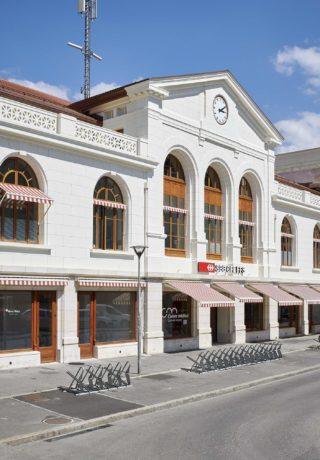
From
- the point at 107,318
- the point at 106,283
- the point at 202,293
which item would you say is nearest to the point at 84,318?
the point at 107,318

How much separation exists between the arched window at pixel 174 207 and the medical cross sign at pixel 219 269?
1.19m

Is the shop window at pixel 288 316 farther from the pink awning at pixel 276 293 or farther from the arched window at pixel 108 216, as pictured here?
the arched window at pixel 108 216

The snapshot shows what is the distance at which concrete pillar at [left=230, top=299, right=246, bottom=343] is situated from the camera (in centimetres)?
3180

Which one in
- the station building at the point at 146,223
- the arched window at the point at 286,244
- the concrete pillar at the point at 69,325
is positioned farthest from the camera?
the arched window at the point at 286,244

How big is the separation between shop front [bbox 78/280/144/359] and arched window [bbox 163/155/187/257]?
380cm

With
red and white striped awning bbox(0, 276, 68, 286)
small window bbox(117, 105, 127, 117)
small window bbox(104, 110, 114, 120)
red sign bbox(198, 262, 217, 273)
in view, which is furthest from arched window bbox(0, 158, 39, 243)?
red sign bbox(198, 262, 217, 273)

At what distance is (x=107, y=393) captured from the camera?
17.1 meters

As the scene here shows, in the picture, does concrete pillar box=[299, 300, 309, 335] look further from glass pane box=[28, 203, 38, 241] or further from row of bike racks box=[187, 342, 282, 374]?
glass pane box=[28, 203, 38, 241]

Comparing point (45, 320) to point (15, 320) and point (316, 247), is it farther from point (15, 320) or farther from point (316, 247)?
point (316, 247)

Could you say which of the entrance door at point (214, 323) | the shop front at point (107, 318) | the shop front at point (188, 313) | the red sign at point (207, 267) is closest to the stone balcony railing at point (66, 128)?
the shop front at point (107, 318)

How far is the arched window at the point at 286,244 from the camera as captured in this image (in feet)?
124

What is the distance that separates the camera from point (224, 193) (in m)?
32.3

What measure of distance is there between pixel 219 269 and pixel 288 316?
963 cm

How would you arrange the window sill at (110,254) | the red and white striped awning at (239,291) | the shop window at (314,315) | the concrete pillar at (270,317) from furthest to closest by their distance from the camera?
the shop window at (314,315), the concrete pillar at (270,317), the red and white striped awning at (239,291), the window sill at (110,254)
